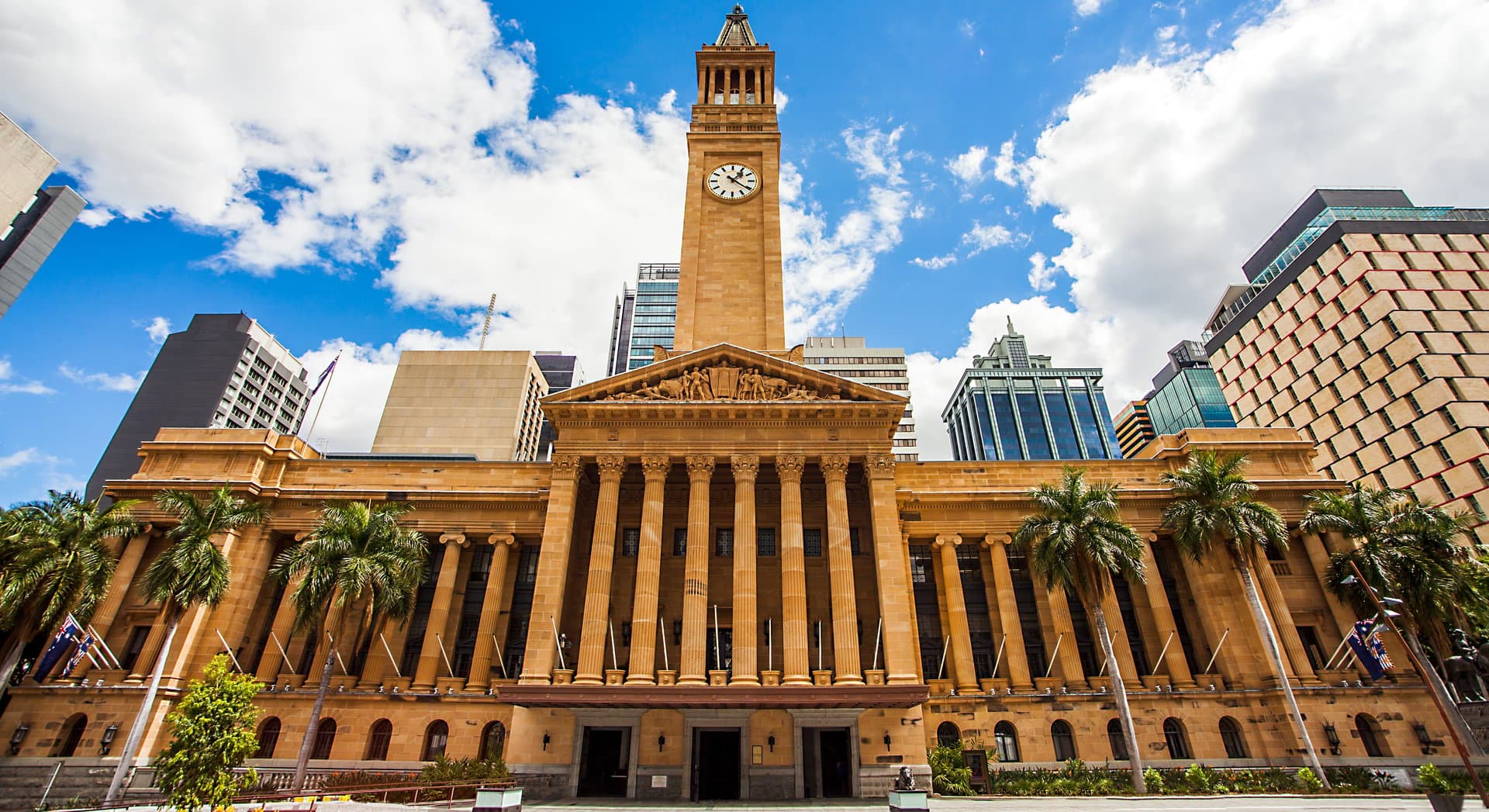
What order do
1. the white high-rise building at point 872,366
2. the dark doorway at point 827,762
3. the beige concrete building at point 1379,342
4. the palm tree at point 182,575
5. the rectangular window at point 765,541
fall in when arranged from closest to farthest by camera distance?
the palm tree at point 182,575 < the dark doorway at point 827,762 < the rectangular window at point 765,541 < the beige concrete building at point 1379,342 < the white high-rise building at point 872,366

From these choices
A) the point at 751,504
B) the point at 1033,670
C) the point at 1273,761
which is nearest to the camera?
the point at 1273,761

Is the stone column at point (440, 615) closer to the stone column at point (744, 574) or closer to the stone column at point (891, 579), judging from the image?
the stone column at point (744, 574)

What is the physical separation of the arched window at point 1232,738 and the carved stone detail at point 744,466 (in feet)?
85.9

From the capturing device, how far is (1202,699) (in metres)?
34.5

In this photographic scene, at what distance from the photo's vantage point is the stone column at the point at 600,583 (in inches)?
1223

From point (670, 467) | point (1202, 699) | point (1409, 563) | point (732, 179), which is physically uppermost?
point (732, 179)

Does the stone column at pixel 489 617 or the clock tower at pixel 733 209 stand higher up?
the clock tower at pixel 733 209

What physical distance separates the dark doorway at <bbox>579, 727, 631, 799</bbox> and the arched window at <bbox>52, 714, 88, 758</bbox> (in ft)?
79.3

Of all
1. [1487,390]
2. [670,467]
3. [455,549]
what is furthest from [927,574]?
[1487,390]

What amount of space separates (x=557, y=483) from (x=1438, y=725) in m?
44.5

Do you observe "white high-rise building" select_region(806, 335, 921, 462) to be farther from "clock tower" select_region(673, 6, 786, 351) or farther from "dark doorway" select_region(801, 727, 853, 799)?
"dark doorway" select_region(801, 727, 853, 799)

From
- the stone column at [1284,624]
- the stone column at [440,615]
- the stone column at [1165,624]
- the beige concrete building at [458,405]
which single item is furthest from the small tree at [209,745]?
the beige concrete building at [458,405]

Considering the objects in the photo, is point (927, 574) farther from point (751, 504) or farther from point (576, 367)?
point (576, 367)

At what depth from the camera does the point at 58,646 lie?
31.1m
